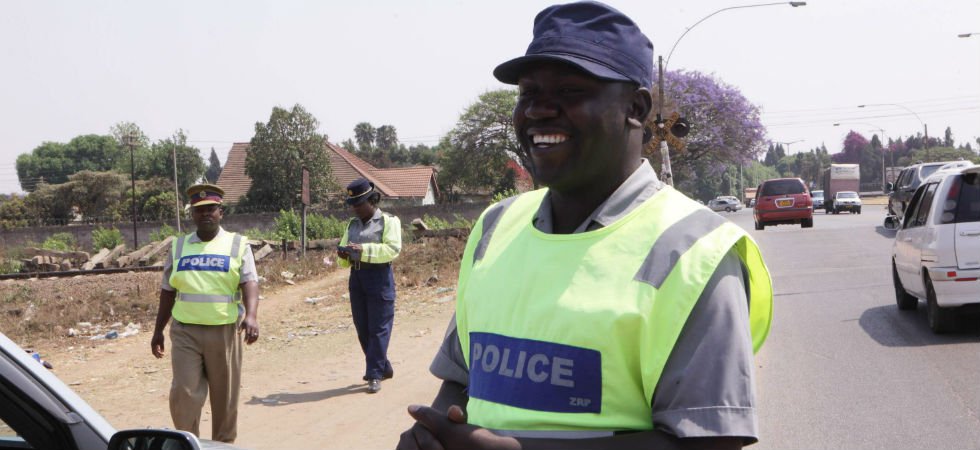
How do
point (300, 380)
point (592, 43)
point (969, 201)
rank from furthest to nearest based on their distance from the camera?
1. point (300, 380)
2. point (969, 201)
3. point (592, 43)

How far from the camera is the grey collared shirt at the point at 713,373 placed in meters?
1.64

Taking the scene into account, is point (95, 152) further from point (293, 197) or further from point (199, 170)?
point (293, 197)

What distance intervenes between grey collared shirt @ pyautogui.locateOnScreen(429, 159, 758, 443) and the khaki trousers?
5271 mm

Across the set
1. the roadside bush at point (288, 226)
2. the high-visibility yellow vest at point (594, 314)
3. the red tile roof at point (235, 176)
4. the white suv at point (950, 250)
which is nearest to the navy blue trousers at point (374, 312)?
the white suv at point (950, 250)

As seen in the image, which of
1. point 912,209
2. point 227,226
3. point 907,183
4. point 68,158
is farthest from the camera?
point 68,158

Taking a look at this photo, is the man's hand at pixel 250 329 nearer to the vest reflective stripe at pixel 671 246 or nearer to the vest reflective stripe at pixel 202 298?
the vest reflective stripe at pixel 202 298

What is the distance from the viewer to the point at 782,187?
30719 mm

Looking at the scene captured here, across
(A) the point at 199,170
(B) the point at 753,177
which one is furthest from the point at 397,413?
(B) the point at 753,177

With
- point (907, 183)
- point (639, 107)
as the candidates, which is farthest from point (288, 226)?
point (639, 107)

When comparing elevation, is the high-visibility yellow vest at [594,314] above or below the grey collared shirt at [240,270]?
above

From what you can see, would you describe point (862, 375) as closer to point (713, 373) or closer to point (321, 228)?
point (713, 373)

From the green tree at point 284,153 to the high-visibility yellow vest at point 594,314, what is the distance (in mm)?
44786

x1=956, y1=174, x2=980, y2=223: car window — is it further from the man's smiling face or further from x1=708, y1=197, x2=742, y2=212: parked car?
x1=708, y1=197, x2=742, y2=212: parked car

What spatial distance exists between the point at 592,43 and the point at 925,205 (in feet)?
32.4
